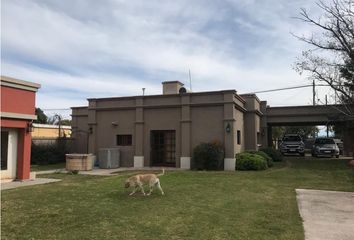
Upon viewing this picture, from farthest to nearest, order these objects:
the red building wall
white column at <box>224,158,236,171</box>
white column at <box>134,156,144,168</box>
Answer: white column at <box>134,156,144,168</box>, white column at <box>224,158,236,171</box>, the red building wall

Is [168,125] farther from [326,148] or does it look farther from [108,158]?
[326,148]

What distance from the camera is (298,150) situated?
116 ft

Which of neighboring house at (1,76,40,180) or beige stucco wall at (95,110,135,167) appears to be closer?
neighboring house at (1,76,40,180)

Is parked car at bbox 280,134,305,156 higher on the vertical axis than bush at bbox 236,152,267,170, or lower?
higher

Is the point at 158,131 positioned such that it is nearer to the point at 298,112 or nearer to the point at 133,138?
the point at 133,138

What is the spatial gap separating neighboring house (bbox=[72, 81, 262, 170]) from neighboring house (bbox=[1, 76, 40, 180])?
342 inches

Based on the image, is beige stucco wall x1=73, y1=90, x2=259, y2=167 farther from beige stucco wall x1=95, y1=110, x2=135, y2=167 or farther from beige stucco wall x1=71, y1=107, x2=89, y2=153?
beige stucco wall x1=71, y1=107, x2=89, y2=153

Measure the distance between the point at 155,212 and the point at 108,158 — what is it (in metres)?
13.9

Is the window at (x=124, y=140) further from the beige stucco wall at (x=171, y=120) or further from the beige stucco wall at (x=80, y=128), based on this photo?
the beige stucco wall at (x=80, y=128)

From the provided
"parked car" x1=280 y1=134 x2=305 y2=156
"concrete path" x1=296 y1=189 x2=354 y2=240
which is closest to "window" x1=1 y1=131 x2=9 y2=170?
"concrete path" x1=296 y1=189 x2=354 y2=240

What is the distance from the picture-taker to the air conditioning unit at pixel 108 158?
22.0 meters

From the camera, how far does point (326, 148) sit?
32.6 m

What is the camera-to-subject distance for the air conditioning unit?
22.0m

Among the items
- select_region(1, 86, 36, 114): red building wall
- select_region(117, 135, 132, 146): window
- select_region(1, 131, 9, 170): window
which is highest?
select_region(1, 86, 36, 114): red building wall
